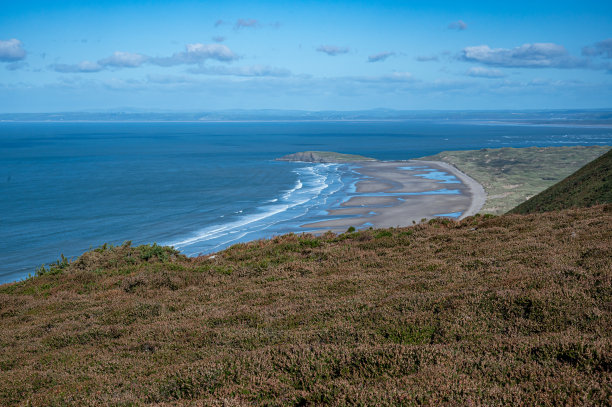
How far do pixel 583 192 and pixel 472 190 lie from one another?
47.0 metres

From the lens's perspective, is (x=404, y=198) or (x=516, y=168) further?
(x=516, y=168)

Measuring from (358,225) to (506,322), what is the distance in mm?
41031

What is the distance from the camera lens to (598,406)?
4.68 m

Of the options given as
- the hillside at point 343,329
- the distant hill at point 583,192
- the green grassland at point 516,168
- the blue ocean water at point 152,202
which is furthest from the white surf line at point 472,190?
the hillside at point 343,329

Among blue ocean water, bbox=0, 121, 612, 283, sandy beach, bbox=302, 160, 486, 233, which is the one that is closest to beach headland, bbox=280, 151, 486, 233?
sandy beach, bbox=302, 160, 486, 233

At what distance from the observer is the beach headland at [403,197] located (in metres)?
51.5

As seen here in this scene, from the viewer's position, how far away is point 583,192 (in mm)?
28156

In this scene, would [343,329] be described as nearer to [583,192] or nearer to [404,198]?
[583,192]

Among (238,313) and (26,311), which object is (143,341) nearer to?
(238,313)

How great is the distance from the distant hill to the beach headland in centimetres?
893

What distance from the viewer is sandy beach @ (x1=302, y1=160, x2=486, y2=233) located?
51250 mm

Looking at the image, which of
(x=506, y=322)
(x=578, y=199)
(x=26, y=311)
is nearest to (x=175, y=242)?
(x=26, y=311)

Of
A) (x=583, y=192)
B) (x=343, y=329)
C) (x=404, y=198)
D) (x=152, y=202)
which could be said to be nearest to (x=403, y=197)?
(x=404, y=198)

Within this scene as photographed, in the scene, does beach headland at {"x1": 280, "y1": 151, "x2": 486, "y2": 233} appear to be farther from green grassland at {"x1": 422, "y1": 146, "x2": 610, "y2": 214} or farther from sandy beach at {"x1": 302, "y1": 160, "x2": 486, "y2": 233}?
green grassland at {"x1": 422, "y1": 146, "x2": 610, "y2": 214}
